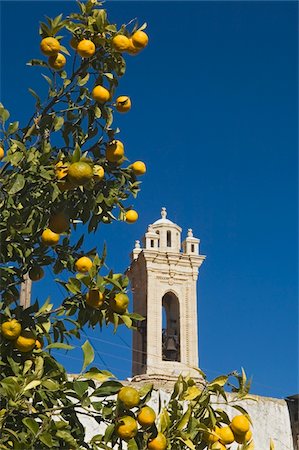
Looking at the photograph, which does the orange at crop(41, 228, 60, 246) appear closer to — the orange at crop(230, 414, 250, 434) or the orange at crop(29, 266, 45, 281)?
the orange at crop(29, 266, 45, 281)

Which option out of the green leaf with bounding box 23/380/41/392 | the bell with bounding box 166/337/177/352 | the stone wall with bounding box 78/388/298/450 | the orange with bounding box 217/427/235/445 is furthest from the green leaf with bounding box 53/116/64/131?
the bell with bounding box 166/337/177/352

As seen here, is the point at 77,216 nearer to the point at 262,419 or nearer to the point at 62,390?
the point at 62,390

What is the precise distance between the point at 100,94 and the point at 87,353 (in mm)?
1048

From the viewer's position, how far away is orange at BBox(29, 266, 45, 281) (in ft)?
9.96

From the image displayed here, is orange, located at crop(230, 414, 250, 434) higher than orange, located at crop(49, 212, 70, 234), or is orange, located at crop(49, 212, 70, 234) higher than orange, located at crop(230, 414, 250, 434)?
orange, located at crop(49, 212, 70, 234)

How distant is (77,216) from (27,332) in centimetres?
57

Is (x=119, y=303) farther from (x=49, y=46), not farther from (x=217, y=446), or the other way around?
(x=49, y=46)

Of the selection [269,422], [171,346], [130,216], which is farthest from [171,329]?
[130,216]

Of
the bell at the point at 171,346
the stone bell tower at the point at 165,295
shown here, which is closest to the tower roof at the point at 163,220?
the stone bell tower at the point at 165,295

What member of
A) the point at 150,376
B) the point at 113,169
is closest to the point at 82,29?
the point at 113,169

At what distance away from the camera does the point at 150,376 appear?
13945mm

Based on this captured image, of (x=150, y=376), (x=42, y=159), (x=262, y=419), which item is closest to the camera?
(x=42, y=159)

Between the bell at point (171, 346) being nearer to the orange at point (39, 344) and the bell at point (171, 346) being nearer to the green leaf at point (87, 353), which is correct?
the orange at point (39, 344)

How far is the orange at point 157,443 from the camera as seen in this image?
8.70 ft
